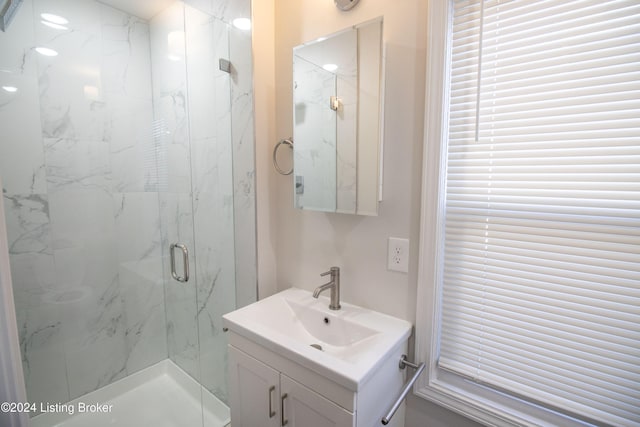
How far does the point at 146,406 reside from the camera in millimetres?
1848

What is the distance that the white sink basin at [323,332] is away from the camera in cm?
90

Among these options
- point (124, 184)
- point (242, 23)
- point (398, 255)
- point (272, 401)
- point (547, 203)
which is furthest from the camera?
point (124, 184)

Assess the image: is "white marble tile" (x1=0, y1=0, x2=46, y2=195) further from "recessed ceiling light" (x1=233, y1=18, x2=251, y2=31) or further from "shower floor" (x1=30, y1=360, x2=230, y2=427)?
"shower floor" (x1=30, y1=360, x2=230, y2=427)

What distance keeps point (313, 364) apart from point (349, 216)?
65 cm

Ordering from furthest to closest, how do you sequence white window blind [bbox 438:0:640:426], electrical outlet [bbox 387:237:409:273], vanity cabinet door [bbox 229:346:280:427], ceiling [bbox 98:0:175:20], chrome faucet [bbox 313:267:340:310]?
1. ceiling [bbox 98:0:175:20]
2. chrome faucet [bbox 313:267:340:310]
3. electrical outlet [bbox 387:237:409:273]
4. vanity cabinet door [bbox 229:346:280:427]
5. white window blind [bbox 438:0:640:426]

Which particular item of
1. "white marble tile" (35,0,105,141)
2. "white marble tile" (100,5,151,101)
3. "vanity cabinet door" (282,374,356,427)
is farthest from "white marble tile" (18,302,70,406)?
"vanity cabinet door" (282,374,356,427)

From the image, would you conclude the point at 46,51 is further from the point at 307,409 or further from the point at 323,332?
the point at 307,409

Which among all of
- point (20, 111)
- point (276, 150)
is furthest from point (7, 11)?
point (276, 150)

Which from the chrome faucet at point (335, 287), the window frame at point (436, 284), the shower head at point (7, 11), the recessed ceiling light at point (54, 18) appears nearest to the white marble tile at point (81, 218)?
the shower head at point (7, 11)

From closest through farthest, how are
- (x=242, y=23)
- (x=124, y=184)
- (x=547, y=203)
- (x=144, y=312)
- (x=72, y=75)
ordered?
(x=547, y=203)
(x=242, y=23)
(x=72, y=75)
(x=124, y=184)
(x=144, y=312)

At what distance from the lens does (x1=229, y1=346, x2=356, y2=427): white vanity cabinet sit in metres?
0.91

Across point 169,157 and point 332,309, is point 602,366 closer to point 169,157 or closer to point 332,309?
point 332,309

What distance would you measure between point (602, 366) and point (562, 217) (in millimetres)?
453

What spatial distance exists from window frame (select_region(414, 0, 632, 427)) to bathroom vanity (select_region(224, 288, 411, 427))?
0.11m
